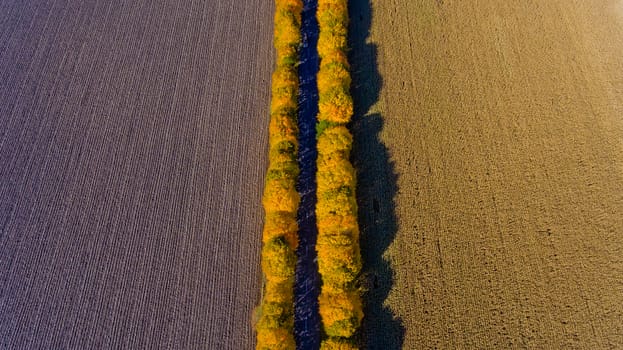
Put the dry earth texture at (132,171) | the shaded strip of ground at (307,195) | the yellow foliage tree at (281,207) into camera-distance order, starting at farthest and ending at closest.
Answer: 1. the dry earth texture at (132,171)
2. the shaded strip of ground at (307,195)
3. the yellow foliage tree at (281,207)

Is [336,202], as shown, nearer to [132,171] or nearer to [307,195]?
[307,195]

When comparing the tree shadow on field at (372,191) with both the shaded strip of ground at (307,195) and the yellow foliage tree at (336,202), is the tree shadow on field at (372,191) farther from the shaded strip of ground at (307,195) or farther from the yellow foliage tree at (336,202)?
the shaded strip of ground at (307,195)

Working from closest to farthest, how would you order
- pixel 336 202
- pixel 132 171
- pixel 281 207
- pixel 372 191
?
1. pixel 336 202
2. pixel 281 207
3. pixel 372 191
4. pixel 132 171

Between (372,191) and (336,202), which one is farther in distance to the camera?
(372,191)

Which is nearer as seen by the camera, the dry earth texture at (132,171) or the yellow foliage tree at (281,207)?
the yellow foliage tree at (281,207)

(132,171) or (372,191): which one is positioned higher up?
(132,171)

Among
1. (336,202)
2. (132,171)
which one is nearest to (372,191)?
(336,202)

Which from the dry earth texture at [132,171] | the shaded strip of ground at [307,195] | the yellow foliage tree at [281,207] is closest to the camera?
the yellow foliage tree at [281,207]

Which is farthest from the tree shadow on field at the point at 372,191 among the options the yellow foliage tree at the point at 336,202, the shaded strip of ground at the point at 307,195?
the shaded strip of ground at the point at 307,195
